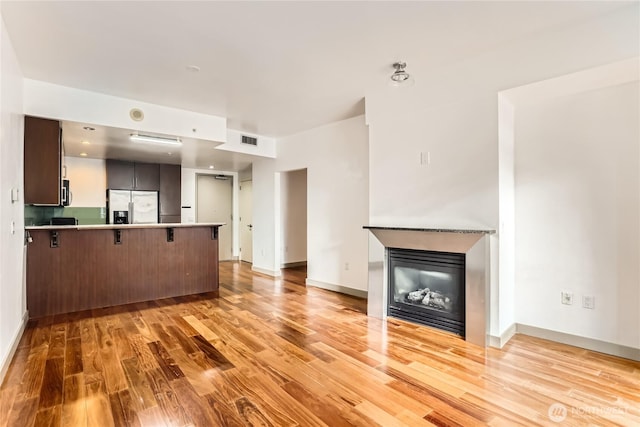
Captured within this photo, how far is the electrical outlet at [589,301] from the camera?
9.09 ft

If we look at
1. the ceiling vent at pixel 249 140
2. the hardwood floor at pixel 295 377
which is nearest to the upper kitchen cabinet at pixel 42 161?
the hardwood floor at pixel 295 377

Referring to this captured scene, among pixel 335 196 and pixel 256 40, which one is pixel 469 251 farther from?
pixel 256 40

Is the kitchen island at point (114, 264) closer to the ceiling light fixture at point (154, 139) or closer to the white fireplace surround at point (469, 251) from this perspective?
the ceiling light fixture at point (154, 139)

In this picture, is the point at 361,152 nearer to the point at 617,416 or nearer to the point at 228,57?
the point at 228,57

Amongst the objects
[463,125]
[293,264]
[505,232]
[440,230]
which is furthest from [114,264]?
[505,232]

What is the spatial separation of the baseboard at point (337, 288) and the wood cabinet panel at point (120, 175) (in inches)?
160

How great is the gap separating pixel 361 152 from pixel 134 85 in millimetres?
2885

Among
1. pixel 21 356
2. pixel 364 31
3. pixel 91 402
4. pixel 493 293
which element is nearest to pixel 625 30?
pixel 364 31

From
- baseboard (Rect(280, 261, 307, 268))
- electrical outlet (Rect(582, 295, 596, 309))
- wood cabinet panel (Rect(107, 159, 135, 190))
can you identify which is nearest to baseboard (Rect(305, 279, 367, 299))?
baseboard (Rect(280, 261, 307, 268))

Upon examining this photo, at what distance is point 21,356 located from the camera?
2.64 meters

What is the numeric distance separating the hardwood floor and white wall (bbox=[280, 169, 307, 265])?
3228mm

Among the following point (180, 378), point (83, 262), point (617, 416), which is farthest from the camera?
point (83, 262)

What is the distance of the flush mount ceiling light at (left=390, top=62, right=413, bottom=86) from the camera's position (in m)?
2.97

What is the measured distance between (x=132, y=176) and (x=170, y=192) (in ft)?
2.51
